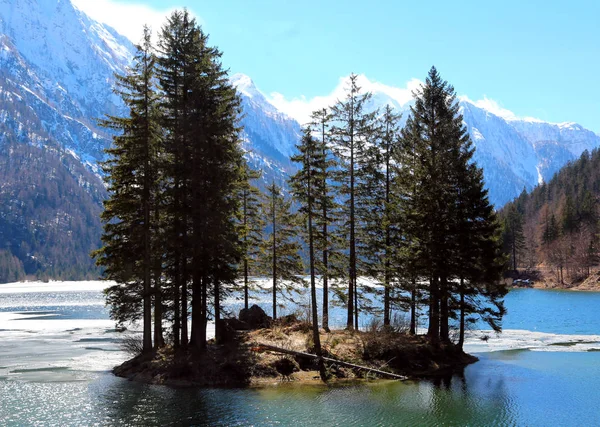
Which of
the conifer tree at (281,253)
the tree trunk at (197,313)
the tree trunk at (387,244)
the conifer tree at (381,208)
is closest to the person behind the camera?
the tree trunk at (197,313)

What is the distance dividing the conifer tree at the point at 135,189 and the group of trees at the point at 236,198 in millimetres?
76

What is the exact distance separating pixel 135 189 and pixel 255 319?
12703 millimetres

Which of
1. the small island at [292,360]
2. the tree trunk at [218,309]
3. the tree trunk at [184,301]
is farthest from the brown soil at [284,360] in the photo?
the tree trunk at [184,301]

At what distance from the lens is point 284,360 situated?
30.1 meters

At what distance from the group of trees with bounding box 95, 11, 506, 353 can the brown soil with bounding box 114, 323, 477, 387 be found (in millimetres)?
1338

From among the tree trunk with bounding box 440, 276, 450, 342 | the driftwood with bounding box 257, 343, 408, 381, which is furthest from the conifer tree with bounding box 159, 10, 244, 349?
the tree trunk with bounding box 440, 276, 450, 342

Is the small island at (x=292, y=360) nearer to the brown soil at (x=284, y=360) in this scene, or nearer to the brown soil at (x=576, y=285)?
the brown soil at (x=284, y=360)

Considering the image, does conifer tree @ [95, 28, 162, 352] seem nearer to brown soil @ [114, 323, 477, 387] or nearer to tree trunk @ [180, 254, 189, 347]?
tree trunk @ [180, 254, 189, 347]

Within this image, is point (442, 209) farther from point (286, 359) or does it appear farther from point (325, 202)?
point (286, 359)

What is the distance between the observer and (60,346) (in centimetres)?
4716

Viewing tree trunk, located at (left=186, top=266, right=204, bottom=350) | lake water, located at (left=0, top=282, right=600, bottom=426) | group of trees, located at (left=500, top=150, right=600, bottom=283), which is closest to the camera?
lake water, located at (left=0, top=282, right=600, bottom=426)

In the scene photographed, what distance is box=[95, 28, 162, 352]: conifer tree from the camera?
3086 cm

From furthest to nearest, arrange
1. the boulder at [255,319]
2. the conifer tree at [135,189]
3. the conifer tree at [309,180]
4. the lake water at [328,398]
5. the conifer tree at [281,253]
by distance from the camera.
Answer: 1. the conifer tree at [281,253]
2. the boulder at [255,319]
3. the conifer tree at [309,180]
4. the conifer tree at [135,189]
5. the lake water at [328,398]

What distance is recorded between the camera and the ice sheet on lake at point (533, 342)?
41.1 metres
